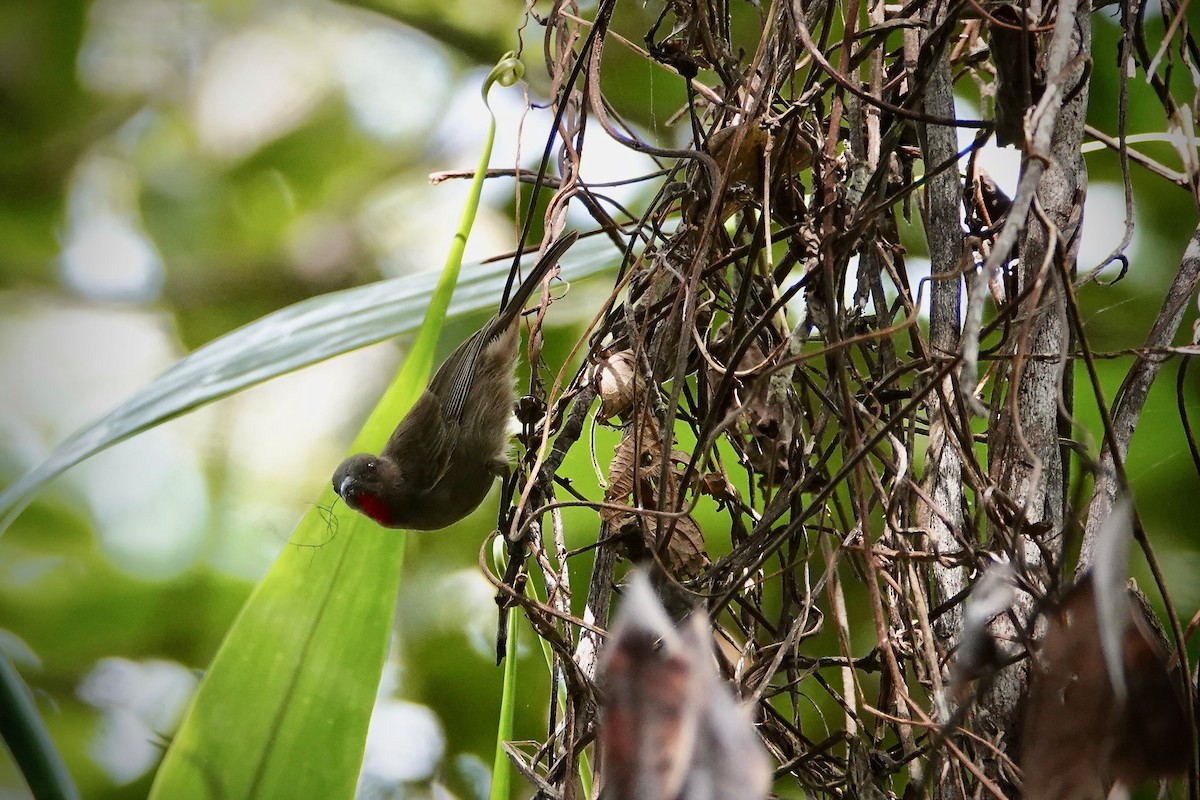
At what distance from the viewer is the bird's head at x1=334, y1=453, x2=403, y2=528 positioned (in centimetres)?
79

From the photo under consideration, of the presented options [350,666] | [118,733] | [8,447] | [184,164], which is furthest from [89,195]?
[350,666]

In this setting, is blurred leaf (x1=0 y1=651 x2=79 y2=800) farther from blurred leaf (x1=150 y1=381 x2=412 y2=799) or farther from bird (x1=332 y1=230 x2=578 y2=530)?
bird (x1=332 y1=230 x2=578 y2=530)

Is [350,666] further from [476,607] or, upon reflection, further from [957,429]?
[476,607]

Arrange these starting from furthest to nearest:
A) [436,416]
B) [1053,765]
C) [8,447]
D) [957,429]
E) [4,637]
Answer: [8,447] < [4,637] < [436,416] < [957,429] < [1053,765]

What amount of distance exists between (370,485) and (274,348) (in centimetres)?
18

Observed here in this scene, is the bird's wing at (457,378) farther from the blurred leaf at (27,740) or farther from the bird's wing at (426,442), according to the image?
the blurred leaf at (27,740)

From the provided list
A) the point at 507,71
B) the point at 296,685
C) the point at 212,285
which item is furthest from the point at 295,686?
the point at 212,285

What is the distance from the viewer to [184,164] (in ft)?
5.11

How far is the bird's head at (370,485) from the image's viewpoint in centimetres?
79

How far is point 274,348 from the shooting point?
726 mm

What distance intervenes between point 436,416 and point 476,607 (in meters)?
0.55

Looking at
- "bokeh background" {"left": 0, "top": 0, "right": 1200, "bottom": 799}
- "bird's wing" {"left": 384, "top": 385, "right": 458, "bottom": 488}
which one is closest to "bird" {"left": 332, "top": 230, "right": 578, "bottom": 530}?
"bird's wing" {"left": 384, "top": 385, "right": 458, "bottom": 488}

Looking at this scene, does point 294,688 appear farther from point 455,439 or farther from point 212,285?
point 212,285

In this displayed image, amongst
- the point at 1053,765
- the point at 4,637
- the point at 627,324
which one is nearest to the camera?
the point at 1053,765
